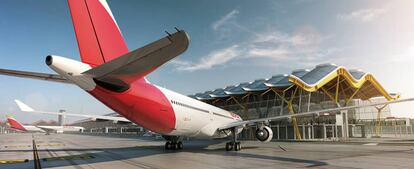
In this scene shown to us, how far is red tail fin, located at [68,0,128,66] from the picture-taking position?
11523 millimetres

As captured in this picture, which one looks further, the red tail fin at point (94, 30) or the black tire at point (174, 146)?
the black tire at point (174, 146)

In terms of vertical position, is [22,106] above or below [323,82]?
below

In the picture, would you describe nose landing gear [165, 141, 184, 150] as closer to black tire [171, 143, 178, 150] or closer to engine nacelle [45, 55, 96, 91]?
black tire [171, 143, 178, 150]

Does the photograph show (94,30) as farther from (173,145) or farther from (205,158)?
(173,145)

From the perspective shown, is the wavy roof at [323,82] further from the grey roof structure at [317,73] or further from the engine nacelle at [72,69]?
the engine nacelle at [72,69]

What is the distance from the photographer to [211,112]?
2452 centimetres

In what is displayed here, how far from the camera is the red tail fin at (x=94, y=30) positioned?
11.5 metres

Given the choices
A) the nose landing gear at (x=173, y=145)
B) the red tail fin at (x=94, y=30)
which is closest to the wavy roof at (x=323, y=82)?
the nose landing gear at (x=173, y=145)

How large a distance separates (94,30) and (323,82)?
36296 mm

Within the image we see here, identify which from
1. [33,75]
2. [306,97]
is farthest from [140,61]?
[306,97]

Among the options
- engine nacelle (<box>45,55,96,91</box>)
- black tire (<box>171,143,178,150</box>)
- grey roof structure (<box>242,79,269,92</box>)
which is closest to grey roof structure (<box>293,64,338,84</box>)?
grey roof structure (<box>242,79,269,92</box>)

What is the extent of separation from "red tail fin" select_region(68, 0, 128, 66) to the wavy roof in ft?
106

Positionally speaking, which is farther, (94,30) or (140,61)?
(94,30)

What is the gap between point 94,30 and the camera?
12.1 metres
